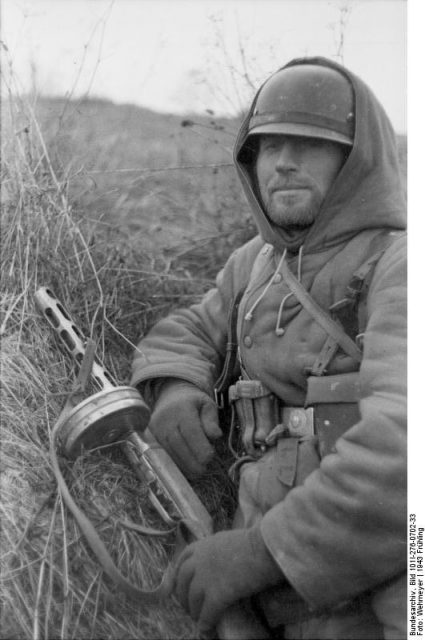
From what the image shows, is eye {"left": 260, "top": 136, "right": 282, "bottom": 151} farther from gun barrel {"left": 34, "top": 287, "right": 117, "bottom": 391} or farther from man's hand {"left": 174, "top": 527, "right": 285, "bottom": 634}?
man's hand {"left": 174, "top": 527, "right": 285, "bottom": 634}

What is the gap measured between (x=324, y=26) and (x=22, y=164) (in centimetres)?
150

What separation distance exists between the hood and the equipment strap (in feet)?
0.42

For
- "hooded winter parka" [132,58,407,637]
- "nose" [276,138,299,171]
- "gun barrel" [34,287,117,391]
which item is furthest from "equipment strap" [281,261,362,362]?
"gun barrel" [34,287,117,391]

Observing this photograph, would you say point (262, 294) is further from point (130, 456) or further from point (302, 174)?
point (130, 456)

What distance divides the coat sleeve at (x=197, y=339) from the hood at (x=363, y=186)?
506 millimetres

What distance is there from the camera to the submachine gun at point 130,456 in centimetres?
248

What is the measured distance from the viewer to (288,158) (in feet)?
8.95

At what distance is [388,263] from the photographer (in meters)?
2.51

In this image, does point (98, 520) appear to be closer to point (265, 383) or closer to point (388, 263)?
point (265, 383)

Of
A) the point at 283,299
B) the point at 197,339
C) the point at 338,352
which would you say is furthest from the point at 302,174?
the point at 197,339

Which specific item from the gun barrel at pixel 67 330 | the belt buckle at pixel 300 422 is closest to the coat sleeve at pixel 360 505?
the belt buckle at pixel 300 422

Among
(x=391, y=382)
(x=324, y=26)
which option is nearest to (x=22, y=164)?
(x=324, y=26)

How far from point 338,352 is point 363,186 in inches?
25.0

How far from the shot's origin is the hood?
2684 mm
